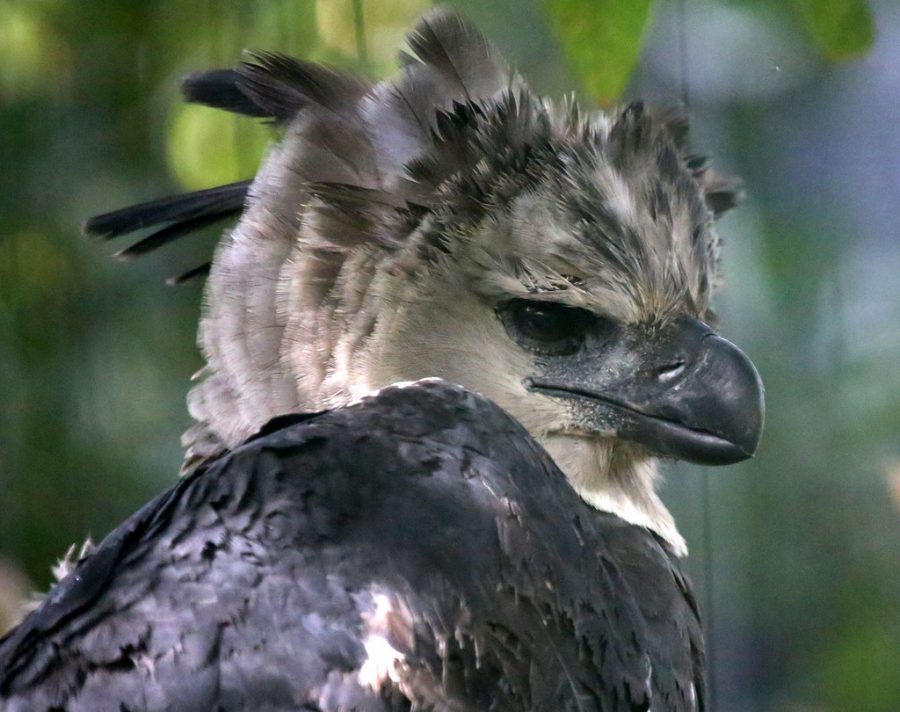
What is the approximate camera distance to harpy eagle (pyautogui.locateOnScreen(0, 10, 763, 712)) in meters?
0.82

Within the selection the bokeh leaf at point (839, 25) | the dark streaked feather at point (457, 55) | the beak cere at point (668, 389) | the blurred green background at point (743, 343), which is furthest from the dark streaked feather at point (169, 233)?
the blurred green background at point (743, 343)

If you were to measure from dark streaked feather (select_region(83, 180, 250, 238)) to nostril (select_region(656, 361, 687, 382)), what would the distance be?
461 mm

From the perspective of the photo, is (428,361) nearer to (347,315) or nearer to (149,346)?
(347,315)

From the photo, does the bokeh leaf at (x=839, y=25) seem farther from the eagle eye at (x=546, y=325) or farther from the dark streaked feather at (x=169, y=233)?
the dark streaked feather at (x=169, y=233)

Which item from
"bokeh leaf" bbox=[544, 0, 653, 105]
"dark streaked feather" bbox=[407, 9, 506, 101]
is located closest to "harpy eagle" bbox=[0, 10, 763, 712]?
"dark streaked feather" bbox=[407, 9, 506, 101]

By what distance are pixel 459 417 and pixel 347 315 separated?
0.26m

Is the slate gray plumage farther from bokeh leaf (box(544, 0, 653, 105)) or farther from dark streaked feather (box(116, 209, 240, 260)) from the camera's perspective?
dark streaked feather (box(116, 209, 240, 260))

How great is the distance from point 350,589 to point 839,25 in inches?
27.5

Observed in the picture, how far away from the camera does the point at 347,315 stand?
1.13 m

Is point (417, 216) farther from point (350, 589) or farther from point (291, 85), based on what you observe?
point (350, 589)

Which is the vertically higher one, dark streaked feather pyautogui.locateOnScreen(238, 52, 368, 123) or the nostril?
dark streaked feather pyautogui.locateOnScreen(238, 52, 368, 123)

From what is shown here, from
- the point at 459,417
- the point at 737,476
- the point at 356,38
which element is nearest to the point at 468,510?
the point at 459,417

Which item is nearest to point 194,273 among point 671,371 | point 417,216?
point 417,216

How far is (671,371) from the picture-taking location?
1143mm
